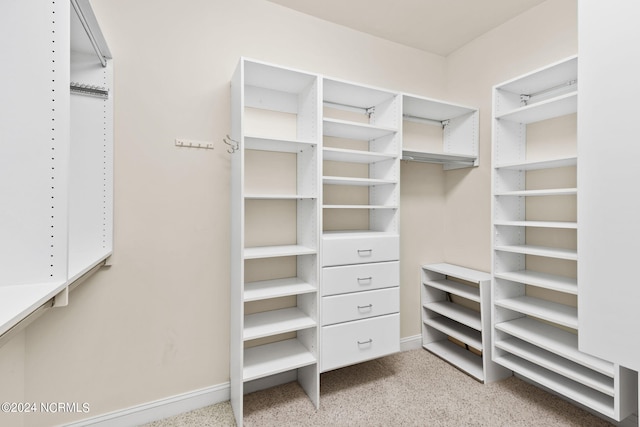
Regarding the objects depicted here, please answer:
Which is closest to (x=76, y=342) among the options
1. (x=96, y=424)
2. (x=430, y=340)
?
(x=96, y=424)

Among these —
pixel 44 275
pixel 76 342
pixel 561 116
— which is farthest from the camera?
pixel 561 116

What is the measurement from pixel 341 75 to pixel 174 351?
91.1 inches

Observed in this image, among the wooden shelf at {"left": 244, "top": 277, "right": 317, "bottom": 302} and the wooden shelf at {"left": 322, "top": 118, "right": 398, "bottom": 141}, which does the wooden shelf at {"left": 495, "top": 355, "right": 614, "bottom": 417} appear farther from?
the wooden shelf at {"left": 322, "top": 118, "right": 398, "bottom": 141}

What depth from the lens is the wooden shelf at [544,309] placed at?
1.71 metres

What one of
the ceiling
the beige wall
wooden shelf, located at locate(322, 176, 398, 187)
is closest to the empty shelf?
wooden shelf, located at locate(322, 176, 398, 187)

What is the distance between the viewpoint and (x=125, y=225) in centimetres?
171

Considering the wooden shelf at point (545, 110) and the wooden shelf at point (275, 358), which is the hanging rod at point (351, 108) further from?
the wooden shelf at point (275, 358)

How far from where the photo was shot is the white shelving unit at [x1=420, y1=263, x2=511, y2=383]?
2158mm

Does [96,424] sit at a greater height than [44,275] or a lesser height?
lesser

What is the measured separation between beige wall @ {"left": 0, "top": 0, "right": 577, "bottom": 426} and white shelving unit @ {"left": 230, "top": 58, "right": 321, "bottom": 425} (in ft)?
0.58

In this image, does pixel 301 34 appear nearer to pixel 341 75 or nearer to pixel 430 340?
pixel 341 75

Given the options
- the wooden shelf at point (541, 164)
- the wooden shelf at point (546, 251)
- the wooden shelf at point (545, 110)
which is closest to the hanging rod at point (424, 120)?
the wooden shelf at point (545, 110)

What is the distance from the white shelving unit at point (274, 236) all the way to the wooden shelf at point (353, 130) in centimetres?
17

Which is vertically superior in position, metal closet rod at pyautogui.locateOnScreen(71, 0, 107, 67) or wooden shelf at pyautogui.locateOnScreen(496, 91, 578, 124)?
metal closet rod at pyautogui.locateOnScreen(71, 0, 107, 67)
